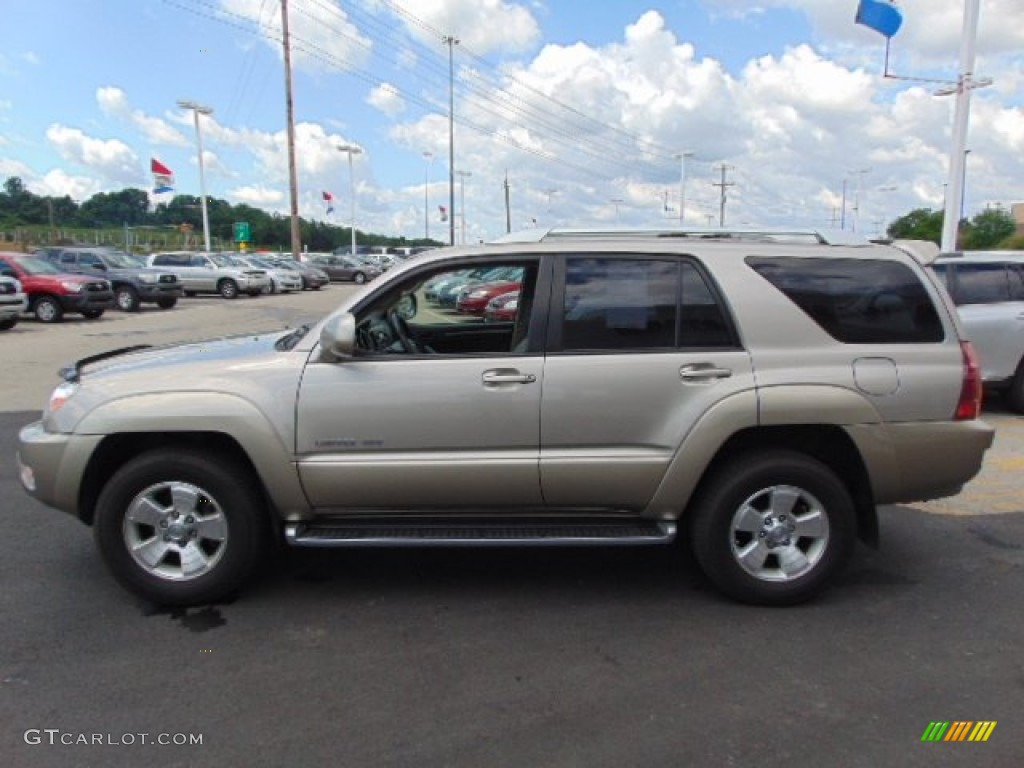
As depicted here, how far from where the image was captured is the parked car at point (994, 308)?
8328mm

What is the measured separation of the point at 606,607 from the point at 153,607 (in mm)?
2264

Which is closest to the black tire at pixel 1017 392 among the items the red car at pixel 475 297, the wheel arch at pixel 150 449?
the red car at pixel 475 297

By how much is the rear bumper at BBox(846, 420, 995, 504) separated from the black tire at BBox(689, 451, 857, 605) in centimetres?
21

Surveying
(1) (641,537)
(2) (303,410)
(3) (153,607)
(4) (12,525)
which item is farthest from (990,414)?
(4) (12,525)

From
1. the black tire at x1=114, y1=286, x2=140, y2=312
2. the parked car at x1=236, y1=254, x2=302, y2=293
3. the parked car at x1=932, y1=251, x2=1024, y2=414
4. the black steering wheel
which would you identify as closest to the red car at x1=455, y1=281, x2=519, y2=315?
the black steering wheel

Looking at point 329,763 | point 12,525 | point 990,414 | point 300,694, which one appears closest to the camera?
point 329,763

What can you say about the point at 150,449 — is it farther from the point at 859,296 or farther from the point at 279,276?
the point at 279,276

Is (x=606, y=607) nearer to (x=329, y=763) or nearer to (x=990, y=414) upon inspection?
(x=329, y=763)

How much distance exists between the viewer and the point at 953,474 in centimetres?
384

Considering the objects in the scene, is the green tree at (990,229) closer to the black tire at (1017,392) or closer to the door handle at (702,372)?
the black tire at (1017,392)

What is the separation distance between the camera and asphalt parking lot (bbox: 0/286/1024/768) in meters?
2.76

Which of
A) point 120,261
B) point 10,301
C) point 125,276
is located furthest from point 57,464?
point 120,261

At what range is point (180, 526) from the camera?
377cm

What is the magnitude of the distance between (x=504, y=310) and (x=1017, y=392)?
657 cm
